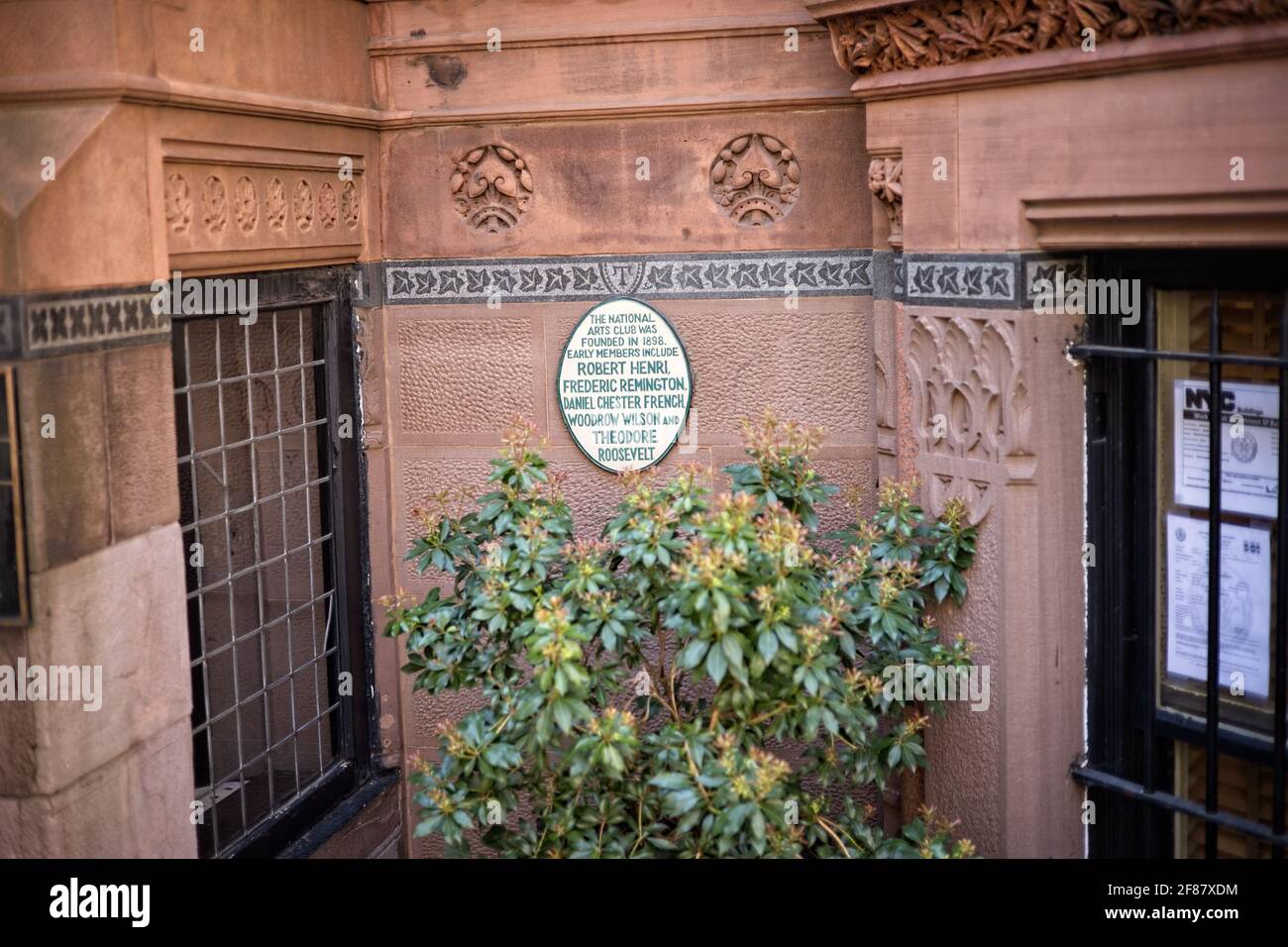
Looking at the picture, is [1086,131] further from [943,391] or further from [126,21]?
[126,21]

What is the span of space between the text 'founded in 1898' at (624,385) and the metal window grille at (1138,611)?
1585 millimetres

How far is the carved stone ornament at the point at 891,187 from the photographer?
4383 millimetres

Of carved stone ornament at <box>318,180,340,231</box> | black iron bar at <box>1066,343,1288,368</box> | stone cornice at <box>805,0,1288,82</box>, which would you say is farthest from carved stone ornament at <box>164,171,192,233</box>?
black iron bar at <box>1066,343,1288,368</box>

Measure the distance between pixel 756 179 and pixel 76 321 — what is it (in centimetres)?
245

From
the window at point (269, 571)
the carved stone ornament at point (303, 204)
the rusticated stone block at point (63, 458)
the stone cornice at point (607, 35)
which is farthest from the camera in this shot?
the stone cornice at point (607, 35)

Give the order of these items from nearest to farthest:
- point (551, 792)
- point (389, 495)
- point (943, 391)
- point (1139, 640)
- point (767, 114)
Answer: point (551, 792) < point (1139, 640) < point (943, 391) < point (767, 114) < point (389, 495)

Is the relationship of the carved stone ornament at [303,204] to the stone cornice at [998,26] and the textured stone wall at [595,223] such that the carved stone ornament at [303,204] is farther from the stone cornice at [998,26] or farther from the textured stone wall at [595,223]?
the stone cornice at [998,26]

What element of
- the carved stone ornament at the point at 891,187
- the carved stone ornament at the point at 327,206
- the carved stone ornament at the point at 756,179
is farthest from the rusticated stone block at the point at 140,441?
the carved stone ornament at the point at 891,187

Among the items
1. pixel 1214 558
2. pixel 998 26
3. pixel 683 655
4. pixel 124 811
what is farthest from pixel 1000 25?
pixel 124 811

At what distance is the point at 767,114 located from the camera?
4.91m

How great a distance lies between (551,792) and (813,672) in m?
0.82

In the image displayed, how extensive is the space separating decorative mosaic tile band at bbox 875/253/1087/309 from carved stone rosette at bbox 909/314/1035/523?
0.21 ft

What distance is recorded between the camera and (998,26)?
12.5 feet
